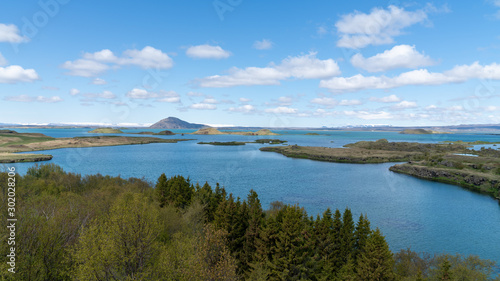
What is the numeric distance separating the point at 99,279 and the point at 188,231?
2234 cm

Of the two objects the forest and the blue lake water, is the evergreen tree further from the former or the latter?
the blue lake water

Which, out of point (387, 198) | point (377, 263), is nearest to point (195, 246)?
point (377, 263)

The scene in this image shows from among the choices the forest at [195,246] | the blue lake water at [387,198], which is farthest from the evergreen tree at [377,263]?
the blue lake water at [387,198]

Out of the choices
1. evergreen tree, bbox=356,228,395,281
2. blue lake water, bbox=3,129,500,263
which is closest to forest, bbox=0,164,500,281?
evergreen tree, bbox=356,228,395,281

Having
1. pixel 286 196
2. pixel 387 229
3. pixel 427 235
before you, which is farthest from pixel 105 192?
pixel 427 235

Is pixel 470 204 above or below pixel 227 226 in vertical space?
below

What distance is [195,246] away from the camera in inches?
1364

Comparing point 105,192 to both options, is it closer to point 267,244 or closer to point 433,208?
point 267,244

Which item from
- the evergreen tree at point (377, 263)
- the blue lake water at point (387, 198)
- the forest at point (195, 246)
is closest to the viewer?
the forest at point (195, 246)

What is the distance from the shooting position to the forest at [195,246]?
84.5 ft

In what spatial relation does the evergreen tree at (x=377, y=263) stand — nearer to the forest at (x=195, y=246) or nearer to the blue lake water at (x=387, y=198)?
the forest at (x=195, y=246)

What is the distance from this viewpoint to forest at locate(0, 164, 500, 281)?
1014 inches

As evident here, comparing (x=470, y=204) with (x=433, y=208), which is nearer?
(x=433, y=208)

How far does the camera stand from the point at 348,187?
98.1 meters
